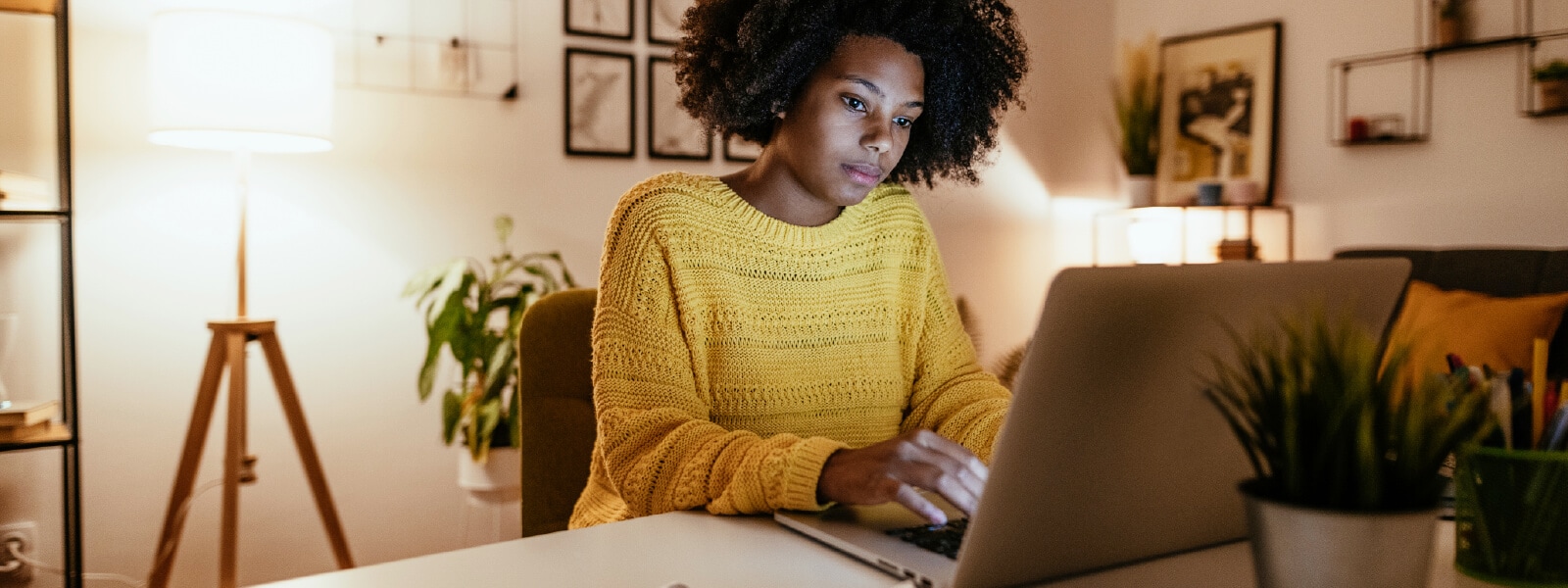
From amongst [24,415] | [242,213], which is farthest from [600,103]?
[24,415]

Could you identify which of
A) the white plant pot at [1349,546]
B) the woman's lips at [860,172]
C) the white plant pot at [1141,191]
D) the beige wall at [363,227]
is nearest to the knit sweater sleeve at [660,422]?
the woman's lips at [860,172]

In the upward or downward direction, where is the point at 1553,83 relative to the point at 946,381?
upward

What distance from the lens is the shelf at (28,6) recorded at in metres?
2.03

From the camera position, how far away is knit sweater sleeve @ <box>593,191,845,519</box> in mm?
882

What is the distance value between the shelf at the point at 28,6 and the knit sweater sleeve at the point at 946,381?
1.79m

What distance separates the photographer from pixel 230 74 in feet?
6.46

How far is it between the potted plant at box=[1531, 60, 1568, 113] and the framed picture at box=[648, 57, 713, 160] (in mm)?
2208

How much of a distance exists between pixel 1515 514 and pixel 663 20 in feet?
8.84

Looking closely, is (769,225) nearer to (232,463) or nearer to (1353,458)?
(1353,458)

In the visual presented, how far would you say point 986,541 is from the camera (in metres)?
0.61

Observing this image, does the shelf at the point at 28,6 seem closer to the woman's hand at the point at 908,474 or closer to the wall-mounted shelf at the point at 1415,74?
the woman's hand at the point at 908,474

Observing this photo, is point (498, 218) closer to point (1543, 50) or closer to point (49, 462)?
point (49, 462)

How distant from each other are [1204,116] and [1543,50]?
103 centimetres

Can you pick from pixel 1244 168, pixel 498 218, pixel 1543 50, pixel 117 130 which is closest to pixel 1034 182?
pixel 1244 168
